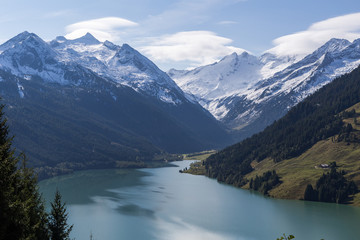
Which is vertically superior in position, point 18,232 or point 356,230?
point 18,232

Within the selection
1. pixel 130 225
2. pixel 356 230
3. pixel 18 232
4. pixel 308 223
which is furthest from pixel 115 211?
pixel 18 232

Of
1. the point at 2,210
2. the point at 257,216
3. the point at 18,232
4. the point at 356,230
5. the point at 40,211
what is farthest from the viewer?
the point at 257,216

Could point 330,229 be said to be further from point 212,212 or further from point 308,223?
point 212,212

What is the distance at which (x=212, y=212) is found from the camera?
177m

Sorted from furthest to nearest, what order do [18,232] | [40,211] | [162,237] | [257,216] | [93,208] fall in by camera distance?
1. [93,208]
2. [257,216]
3. [162,237]
4. [40,211]
5. [18,232]

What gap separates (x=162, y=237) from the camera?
134 meters

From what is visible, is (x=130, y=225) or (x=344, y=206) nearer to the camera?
(x=130, y=225)

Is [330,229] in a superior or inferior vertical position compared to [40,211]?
inferior

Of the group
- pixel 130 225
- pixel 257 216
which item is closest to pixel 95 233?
pixel 130 225

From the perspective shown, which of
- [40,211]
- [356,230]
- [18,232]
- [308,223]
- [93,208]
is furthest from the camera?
[93,208]

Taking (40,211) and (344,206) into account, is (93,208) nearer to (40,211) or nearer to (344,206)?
(344,206)

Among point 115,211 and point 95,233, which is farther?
point 115,211

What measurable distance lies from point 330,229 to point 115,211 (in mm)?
83191

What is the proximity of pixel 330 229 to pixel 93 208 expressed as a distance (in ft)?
314
